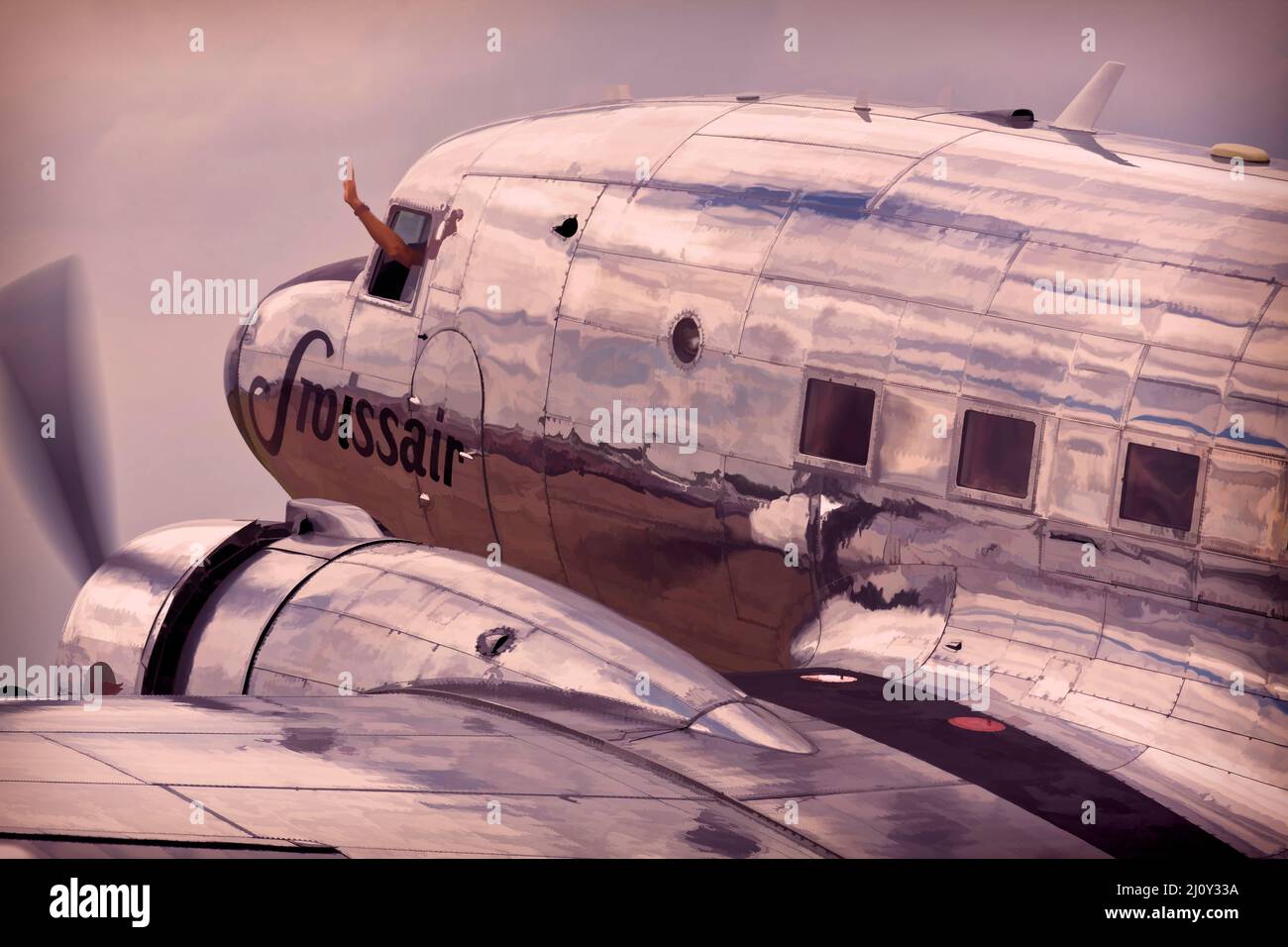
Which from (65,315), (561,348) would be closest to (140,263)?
(65,315)

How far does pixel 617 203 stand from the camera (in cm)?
899

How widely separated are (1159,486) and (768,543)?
227cm

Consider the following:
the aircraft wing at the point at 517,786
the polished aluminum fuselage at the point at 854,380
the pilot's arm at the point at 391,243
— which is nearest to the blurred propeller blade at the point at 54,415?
the polished aluminum fuselage at the point at 854,380

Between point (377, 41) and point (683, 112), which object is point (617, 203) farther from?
point (377, 41)

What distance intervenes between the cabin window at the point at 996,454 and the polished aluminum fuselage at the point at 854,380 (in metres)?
0.07

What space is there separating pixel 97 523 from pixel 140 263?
1972 millimetres

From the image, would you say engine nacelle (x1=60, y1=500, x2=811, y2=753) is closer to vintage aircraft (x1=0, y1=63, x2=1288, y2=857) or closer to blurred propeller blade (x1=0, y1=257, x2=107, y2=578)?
vintage aircraft (x1=0, y1=63, x2=1288, y2=857)

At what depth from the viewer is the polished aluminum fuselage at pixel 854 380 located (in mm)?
6660

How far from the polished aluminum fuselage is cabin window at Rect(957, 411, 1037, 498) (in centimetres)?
7

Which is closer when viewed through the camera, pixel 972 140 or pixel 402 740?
pixel 402 740

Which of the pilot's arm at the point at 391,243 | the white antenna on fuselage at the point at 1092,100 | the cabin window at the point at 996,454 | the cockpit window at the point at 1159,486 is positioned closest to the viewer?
the cockpit window at the point at 1159,486

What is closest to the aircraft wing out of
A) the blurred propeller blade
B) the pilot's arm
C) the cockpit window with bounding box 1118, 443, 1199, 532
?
the cockpit window with bounding box 1118, 443, 1199, 532

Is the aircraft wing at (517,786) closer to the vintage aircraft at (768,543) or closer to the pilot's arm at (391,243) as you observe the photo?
the vintage aircraft at (768,543)

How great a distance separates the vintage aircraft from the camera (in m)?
4.97
